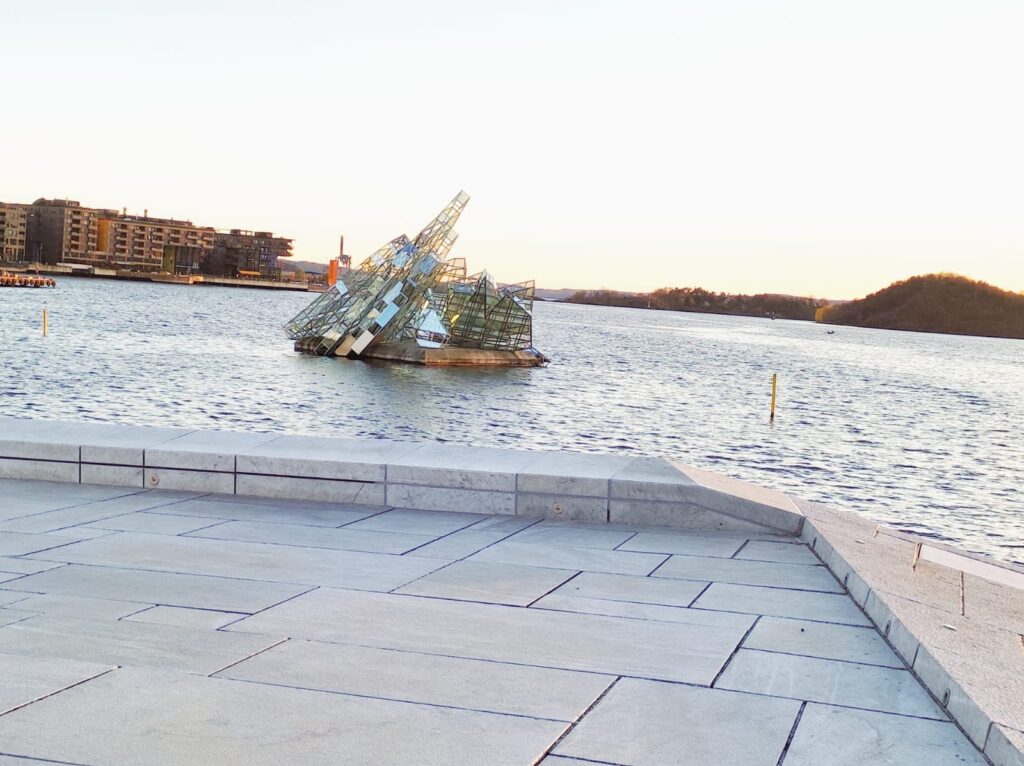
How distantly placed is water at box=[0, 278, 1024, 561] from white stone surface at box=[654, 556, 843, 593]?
56.1 feet

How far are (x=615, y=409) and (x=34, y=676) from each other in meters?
49.3

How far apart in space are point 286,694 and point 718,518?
15.4ft

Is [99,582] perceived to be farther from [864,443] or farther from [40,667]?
[864,443]

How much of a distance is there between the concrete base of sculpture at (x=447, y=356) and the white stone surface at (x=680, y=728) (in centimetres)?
6796

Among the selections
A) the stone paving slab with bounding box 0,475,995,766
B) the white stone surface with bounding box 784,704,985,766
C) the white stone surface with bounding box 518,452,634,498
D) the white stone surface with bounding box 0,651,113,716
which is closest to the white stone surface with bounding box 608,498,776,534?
the white stone surface with bounding box 518,452,634,498

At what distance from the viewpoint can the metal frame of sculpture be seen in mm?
70562

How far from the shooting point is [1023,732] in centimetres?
428

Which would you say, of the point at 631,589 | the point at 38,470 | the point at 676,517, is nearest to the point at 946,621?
the point at 631,589

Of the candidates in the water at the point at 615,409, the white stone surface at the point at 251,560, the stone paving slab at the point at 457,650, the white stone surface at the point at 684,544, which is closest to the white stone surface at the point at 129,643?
the stone paving slab at the point at 457,650

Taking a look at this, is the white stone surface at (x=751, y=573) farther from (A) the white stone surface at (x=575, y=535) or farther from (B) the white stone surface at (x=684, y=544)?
(A) the white stone surface at (x=575, y=535)

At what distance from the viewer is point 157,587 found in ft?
21.0

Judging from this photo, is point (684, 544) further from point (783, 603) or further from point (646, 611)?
point (646, 611)

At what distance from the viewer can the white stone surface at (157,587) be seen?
6.14m

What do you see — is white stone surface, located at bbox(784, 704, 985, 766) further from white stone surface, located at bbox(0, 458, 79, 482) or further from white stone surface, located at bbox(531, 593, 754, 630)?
white stone surface, located at bbox(0, 458, 79, 482)
